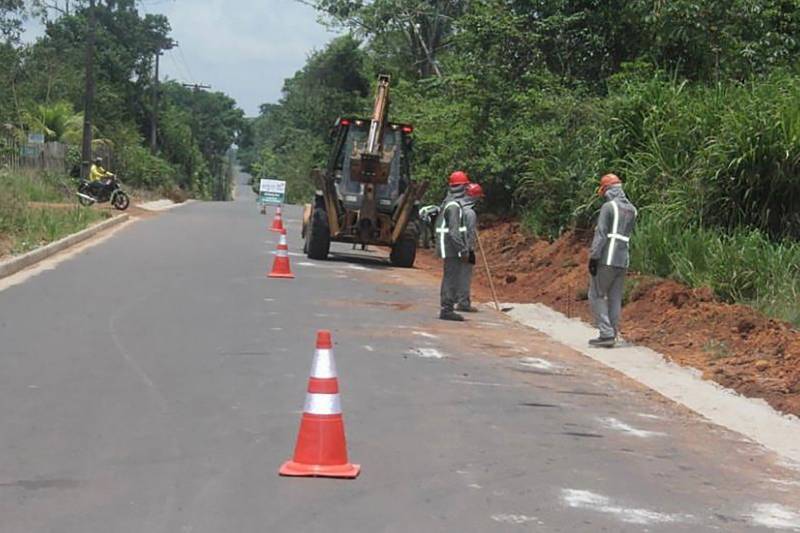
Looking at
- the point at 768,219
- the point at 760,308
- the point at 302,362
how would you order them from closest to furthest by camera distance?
the point at 302,362 → the point at 760,308 → the point at 768,219

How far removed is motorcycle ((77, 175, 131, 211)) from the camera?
34.8 m

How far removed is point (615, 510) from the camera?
590 centimetres

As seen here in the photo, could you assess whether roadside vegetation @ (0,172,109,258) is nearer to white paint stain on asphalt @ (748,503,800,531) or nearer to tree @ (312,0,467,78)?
white paint stain on asphalt @ (748,503,800,531)

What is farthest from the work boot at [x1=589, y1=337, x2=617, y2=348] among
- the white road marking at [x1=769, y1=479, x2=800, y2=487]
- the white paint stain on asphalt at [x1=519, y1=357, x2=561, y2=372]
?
the white road marking at [x1=769, y1=479, x2=800, y2=487]

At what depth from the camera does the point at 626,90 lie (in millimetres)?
19141

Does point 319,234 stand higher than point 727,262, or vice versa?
point 727,262

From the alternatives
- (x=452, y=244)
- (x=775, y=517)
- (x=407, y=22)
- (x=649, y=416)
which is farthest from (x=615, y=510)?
(x=407, y=22)

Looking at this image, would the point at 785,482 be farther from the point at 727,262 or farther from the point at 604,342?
the point at 727,262

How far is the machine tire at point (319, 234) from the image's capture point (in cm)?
2145

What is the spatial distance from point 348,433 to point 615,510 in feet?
6.80

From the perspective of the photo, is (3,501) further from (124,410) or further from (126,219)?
(126,219)

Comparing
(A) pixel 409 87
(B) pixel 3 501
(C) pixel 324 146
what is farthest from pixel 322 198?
(C) pixel 324 146

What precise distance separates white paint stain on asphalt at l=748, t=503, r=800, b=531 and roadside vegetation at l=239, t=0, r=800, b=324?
20.9ft

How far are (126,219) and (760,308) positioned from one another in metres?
23.9
